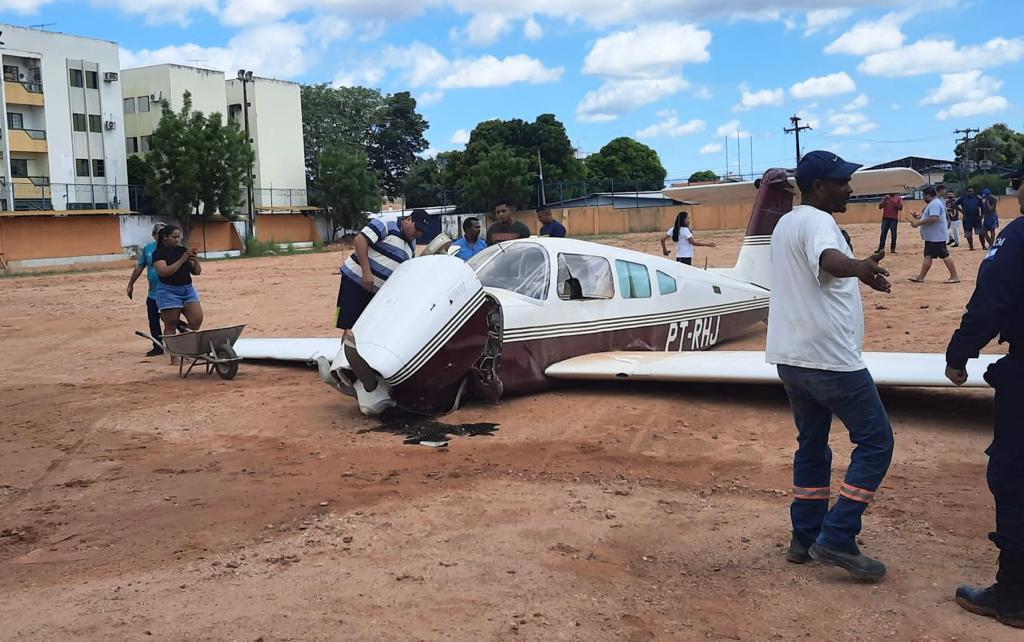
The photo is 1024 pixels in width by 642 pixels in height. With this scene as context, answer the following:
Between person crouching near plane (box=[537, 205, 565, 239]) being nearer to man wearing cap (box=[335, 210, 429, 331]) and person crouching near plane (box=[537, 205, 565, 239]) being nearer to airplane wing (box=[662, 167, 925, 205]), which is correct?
airplane wing (box=[662, 167, 925, 205])

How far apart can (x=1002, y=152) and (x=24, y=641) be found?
97.2m

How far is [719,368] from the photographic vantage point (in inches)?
325

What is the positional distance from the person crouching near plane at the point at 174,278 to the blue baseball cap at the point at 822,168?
8382 millimetres

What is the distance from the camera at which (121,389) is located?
10094 mm

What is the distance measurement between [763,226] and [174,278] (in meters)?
7.71

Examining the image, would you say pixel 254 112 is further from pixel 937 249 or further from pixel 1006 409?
pixel 1006 409

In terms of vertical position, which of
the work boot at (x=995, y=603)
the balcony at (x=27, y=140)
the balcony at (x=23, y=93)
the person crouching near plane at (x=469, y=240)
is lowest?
the work boot at (x=995, y=603)

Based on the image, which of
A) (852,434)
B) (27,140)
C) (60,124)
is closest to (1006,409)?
(852,434)

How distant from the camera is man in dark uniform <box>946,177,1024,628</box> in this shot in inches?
153

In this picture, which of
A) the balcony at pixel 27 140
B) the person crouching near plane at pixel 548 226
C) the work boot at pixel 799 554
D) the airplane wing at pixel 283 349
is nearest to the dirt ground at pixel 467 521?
the work boot at pixel 799 554

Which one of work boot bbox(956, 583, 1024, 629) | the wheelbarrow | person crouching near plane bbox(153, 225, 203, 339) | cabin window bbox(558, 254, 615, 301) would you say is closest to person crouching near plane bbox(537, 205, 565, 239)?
cabin window bbox(558, 254, 615, 301)

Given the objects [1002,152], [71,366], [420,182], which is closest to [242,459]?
[71,366]

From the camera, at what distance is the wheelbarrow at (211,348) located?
10.2m

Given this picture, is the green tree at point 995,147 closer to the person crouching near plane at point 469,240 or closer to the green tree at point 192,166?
the green tree at point 192,166
